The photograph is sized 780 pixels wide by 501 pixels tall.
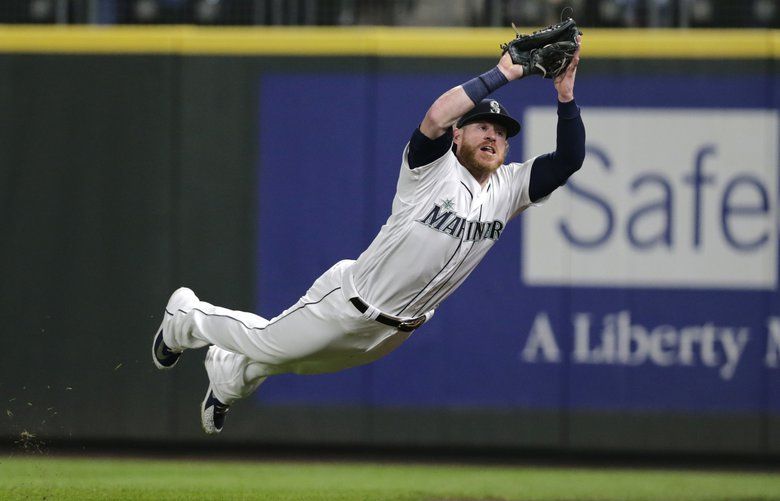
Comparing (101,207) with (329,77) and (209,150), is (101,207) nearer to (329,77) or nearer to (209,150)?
(209,150)

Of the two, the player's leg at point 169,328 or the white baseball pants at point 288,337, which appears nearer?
the white baseball pants at point 288,337

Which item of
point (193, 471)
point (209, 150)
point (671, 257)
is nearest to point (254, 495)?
point (193, 471)

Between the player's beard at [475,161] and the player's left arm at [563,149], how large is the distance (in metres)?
0.26

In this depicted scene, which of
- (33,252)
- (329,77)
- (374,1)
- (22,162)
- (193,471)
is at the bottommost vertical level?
(193,471)

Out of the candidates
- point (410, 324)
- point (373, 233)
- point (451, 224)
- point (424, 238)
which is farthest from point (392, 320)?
point (373, 233)

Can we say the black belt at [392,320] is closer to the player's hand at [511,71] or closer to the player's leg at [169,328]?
the player's leg at [169,328]

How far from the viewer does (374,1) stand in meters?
8.84

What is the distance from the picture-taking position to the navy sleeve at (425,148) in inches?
206

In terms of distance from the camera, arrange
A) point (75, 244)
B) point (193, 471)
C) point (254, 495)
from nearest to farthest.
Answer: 1. point (254, 495)
2. point (193, 471)
3. point (75, 244)

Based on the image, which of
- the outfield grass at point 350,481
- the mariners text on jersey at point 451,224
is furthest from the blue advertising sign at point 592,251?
the mariners text on jersey at point 451,224

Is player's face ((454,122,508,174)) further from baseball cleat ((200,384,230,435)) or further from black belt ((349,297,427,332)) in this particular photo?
baseball cleat ((200,384,230,435))

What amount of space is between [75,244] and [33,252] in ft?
1.01

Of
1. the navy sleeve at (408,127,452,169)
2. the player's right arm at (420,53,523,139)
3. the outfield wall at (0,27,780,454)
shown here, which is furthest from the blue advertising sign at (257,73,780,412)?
the player's right arm at (420,53,523,139)

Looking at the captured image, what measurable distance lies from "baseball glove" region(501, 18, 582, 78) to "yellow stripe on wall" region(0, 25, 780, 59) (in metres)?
3.48
